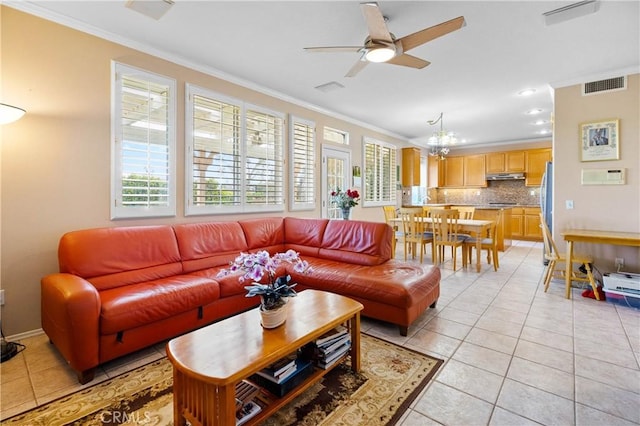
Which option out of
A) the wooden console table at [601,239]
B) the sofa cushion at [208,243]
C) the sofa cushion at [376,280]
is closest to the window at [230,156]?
the sofa cushion at [208,243]

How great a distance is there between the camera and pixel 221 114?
3781mm

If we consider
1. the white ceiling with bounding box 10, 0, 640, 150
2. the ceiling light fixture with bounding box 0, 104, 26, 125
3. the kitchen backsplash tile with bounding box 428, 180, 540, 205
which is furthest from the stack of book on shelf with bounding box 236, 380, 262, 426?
the kitchen backsplash tile with bounding box 428, 180, 540, 205

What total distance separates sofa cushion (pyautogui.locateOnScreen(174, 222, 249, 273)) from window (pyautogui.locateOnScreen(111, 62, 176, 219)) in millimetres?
428

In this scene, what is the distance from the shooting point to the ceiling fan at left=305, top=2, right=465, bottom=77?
205 cm

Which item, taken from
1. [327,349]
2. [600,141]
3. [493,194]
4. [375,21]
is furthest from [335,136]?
[493,194]

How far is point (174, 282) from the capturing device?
2.50 meters

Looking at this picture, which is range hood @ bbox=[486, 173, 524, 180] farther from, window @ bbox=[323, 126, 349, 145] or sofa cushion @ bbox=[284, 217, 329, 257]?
sofa cushion @ bbox=[284, 217, 329, 257]

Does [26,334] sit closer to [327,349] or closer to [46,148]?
[46,148]

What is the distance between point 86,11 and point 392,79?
336cm

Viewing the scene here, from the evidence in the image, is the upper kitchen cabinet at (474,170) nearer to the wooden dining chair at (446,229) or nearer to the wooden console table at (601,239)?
the wooden dining chair at (446,229)

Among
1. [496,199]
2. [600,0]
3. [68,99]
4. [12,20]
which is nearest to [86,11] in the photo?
[12,20]

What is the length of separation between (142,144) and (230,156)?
1.05m

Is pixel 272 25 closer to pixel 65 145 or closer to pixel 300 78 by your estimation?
pixel 300 78

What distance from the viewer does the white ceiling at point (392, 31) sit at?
2459 millimetres
